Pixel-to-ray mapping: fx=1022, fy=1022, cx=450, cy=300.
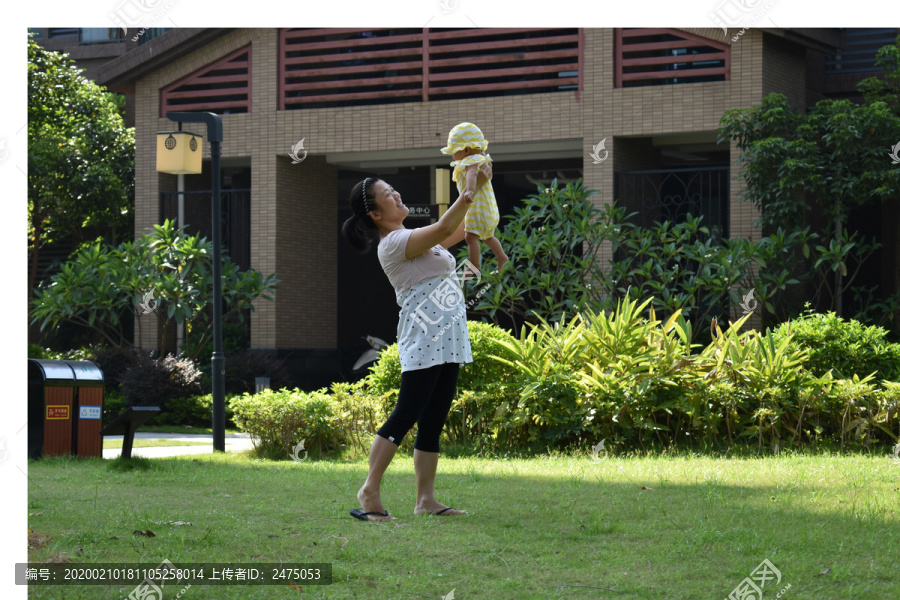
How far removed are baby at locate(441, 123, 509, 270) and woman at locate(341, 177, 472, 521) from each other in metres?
0.20

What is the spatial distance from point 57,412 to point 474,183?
679cm

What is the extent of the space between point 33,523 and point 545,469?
12.9 feet

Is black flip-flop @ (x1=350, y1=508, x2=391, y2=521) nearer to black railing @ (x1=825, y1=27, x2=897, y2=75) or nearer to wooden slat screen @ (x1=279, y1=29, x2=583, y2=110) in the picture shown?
wooden slat screen @ (x1=279, y1=29, x2=583, y2=110)

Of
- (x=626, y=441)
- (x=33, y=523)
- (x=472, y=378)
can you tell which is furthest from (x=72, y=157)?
(x=33, y=523)

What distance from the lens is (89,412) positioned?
10.4 meters

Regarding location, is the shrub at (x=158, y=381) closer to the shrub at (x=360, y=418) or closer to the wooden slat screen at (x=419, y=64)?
the wooden slat screen at (x=419, y=64)

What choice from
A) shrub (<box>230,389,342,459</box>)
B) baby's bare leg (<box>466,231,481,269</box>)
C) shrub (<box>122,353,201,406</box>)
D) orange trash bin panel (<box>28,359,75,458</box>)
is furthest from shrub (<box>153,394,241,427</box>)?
baby's bare leg (<box>466,231,481,269</box>)

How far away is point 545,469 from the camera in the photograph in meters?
8.09

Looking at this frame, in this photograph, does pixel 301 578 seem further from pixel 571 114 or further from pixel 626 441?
pixel 571 114

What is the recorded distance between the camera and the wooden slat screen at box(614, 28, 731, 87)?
1636cm

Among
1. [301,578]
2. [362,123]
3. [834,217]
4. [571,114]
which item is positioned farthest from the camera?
[362,123]

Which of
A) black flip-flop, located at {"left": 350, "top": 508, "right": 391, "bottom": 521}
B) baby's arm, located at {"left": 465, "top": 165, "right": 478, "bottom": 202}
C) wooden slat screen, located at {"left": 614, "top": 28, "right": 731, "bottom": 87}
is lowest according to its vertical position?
black flip-flop, located at {"left": 350, "top": 508, "right": 391, "bottom": 521}

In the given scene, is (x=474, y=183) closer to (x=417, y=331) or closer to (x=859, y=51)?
(x=417, y=331)

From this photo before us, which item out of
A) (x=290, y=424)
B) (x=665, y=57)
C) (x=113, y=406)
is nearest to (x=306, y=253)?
(x=113, y=406)
